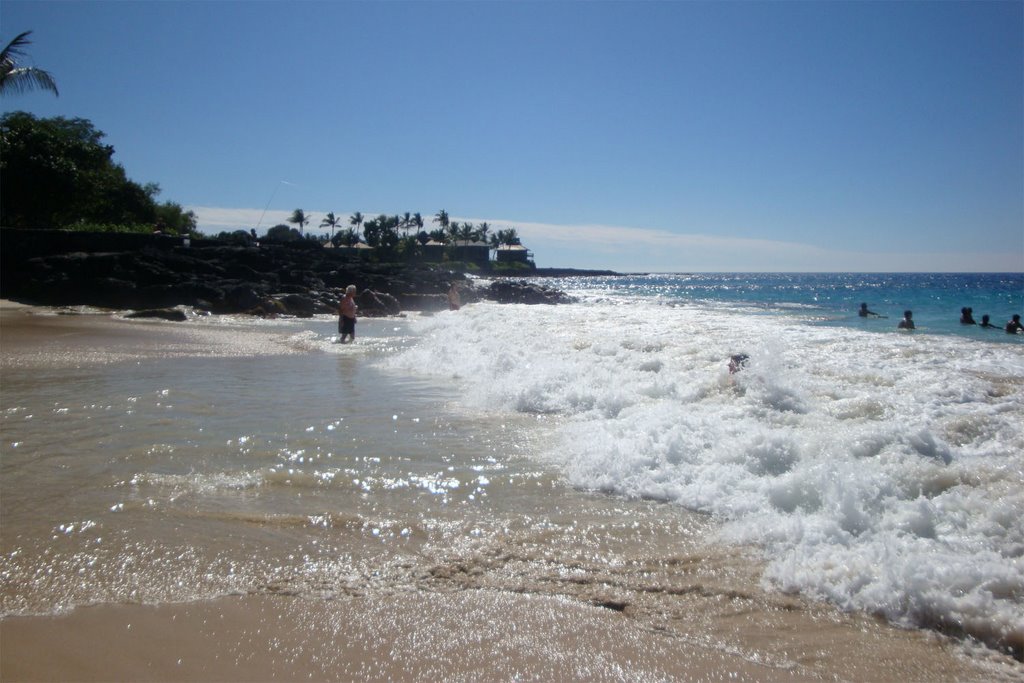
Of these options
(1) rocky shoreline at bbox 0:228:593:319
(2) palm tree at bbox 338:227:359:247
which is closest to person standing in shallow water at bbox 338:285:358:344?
(1) rocky shoreline at bbox 0:228:593:319

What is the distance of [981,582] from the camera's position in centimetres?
348

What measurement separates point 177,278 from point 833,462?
2848 cm

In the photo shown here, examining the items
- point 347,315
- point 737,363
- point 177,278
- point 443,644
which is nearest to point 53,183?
point 177,278

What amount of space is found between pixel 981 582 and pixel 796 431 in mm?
2532

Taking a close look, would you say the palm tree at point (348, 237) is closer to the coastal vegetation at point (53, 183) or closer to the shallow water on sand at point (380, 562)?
the coastal vegetation at point (53, 183)

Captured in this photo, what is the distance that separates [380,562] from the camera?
3834mm

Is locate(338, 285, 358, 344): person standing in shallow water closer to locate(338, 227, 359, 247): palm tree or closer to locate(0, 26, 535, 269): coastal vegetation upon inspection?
locate(0, 26, 535, 269): coastal vegetation

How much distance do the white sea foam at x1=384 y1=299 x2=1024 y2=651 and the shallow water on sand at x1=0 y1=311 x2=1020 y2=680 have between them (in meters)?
0.24

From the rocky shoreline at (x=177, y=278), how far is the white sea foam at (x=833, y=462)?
19.2 m

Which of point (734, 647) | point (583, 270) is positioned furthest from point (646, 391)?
point (583, 270)

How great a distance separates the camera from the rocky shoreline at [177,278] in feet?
85.4

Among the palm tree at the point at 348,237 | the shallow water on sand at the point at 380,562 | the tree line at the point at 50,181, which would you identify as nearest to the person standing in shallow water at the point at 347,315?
the shallow water on sand at the point at 380,562

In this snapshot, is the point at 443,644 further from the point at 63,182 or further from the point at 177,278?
the point at 63,182

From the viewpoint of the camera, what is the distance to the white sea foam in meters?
3.56
